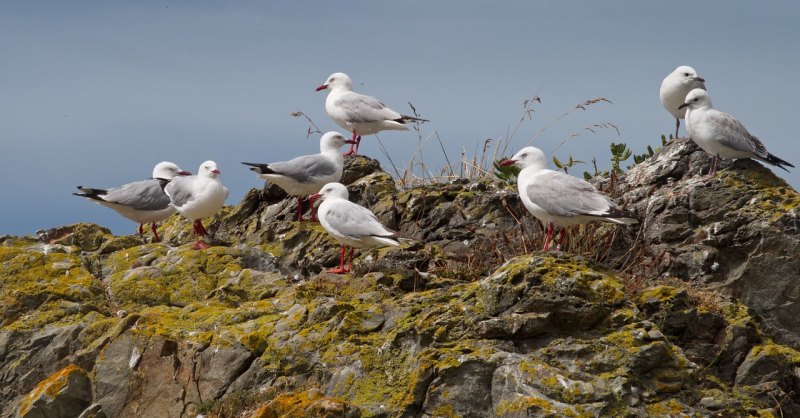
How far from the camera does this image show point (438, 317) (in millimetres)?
Answer: 8789

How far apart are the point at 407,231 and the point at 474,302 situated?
4215mm

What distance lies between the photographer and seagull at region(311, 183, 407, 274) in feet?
36.0

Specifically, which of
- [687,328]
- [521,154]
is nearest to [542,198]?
[521,154]

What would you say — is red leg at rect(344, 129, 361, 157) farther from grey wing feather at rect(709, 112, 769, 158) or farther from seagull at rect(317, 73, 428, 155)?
grey wing feather at rect(709, 112, 769, 158)

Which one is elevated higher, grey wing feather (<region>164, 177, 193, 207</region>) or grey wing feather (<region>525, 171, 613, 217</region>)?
grey wing feather (<region>525, 171, 613, 217</region>)

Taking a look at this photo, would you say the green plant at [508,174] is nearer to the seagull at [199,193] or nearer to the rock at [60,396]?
the seagull at [199,193]

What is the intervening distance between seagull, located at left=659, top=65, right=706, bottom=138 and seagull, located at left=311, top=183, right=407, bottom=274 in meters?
4.93

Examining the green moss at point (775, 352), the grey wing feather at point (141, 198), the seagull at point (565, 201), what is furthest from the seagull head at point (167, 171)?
the green moss at point (775, 352)

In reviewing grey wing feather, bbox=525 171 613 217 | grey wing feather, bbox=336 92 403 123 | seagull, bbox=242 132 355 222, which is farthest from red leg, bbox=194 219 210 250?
grey wing feather, bbox=525 171 613 217

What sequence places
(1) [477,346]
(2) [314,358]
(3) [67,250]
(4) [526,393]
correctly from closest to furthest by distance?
(4) [526,393]
(1) [477,346]
(2) [314,358]
(3) [67,250]

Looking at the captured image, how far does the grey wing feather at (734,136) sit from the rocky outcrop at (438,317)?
1.05 feet

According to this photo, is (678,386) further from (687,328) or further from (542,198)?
(542,198)

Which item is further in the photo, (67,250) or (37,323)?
(67,250)

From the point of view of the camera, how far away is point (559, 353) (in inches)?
327
